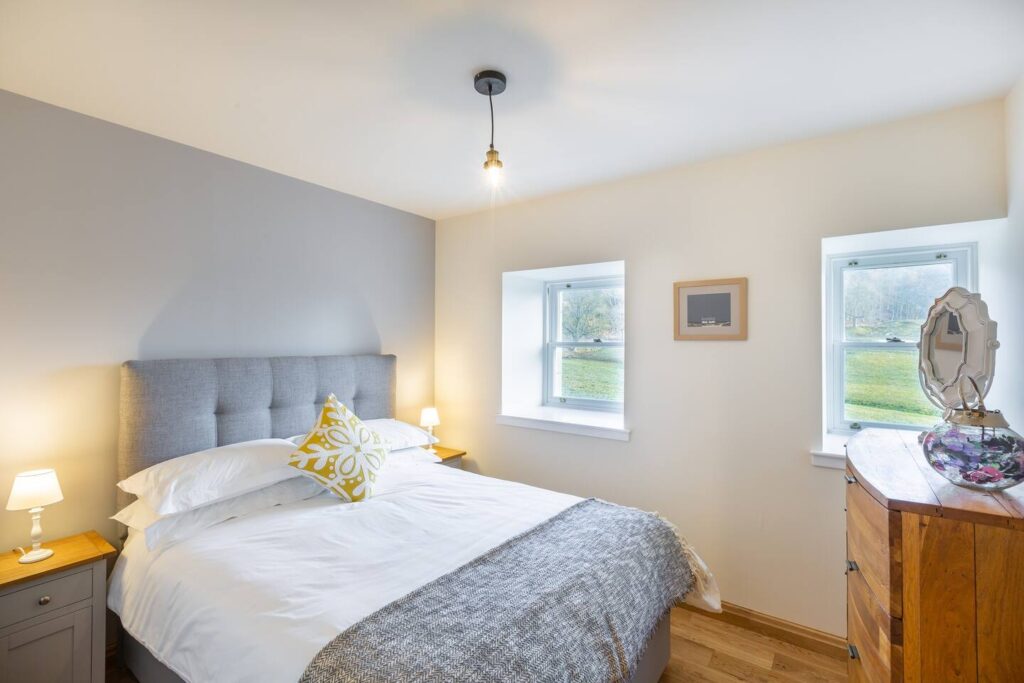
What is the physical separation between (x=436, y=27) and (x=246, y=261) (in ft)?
6.16

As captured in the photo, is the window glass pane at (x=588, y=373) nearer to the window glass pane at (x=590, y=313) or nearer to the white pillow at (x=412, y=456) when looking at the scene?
the window glass pane at (x=590, y=313)

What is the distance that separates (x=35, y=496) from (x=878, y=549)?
2.88m

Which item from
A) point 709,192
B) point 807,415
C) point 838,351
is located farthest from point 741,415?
point 709,192

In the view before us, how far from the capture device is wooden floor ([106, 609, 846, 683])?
6.89ft

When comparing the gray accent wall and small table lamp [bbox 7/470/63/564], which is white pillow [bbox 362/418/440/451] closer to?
the gray accent wall

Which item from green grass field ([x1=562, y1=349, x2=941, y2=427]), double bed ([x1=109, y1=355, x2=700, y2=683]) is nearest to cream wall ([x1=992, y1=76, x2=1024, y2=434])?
green grass field ([x1=562, y1=349, x2=941, y2=427])

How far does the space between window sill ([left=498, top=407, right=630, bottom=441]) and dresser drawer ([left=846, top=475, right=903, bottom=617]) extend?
1.53 m

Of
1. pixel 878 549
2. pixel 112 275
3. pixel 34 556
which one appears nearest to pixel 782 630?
pixel 878 549

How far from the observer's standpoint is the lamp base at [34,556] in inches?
71.7

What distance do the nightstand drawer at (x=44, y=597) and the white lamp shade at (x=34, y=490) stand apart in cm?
30

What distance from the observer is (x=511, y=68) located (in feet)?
5.75

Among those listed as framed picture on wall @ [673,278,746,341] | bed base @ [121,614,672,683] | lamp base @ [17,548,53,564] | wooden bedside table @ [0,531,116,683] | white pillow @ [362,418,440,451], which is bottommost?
bed base @ [121,614,672,683]

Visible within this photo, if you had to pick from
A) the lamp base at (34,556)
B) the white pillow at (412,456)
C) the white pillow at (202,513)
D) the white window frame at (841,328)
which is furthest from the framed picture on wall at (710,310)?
the lamp base at (34,556)

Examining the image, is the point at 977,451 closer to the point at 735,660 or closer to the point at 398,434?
the point at 735,660
